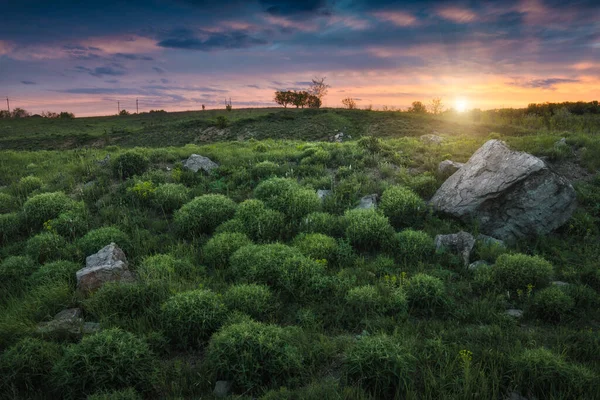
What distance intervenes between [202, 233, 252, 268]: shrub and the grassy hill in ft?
0.19

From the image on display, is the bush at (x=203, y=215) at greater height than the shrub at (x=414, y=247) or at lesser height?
greater

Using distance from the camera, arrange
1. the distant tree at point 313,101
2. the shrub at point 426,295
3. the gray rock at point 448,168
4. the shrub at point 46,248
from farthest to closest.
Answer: the distant tree at point 313,101
the gray rock at point 448,168
the shrub at point 46,248
the shrub at point 426,295

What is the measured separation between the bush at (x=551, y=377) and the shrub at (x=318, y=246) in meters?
3.67

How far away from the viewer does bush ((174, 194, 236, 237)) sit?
856 centimetres

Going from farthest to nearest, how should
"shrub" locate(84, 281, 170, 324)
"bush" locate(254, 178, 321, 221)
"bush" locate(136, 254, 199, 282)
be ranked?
"bush" locate(254, 178, 321, 221) < "bush" locate(136, 254, 199, 282) < "shrub" locate(84, 281, 170, 324)

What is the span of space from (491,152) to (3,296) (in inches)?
431

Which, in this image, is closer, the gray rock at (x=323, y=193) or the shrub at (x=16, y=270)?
the shrub at (x=16, y=270)

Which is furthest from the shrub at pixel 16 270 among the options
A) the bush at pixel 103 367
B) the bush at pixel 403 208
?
the bush at pixel 403 208

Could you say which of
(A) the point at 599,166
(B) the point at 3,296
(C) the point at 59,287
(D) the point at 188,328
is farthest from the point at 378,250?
(A) the point at 599,166

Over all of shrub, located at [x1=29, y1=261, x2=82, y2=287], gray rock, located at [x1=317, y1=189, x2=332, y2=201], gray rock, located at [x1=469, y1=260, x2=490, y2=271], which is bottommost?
shrub, located at [x1=29, y1=261, x2=82, y2=287]

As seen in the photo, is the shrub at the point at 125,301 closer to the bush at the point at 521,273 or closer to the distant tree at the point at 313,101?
the bush at the point at 521,273

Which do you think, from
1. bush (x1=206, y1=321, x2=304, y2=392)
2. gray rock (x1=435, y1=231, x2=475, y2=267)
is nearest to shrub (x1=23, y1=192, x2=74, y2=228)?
bush (x1=206, y1=321, x2=304, y2=392)

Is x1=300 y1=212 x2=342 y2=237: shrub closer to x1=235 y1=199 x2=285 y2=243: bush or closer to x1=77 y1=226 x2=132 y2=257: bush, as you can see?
x1=235 y1=199 x2=285 y2=243: bush

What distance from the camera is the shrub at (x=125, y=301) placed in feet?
18.0
